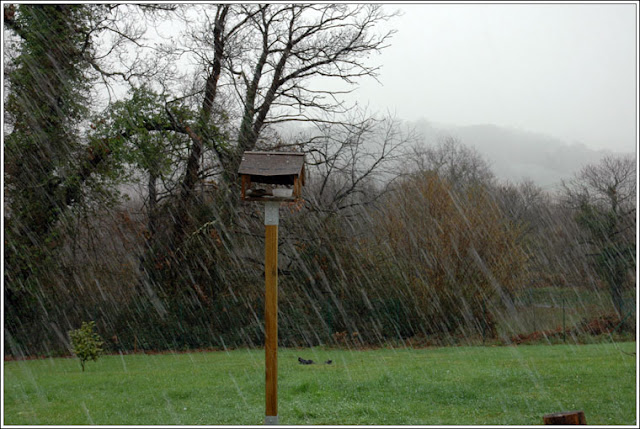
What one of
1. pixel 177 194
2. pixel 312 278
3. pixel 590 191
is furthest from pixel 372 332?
pixel 590 191

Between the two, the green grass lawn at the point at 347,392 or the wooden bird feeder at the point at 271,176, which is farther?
the green grass lawn at the point at 347,392

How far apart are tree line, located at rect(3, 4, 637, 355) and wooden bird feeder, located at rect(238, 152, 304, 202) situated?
11.2m

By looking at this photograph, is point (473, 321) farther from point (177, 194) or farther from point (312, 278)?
point (177, 194)

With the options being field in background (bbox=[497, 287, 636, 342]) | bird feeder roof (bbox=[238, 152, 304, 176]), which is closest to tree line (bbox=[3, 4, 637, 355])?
field in background (bbox=[497, 287, 636, 342])

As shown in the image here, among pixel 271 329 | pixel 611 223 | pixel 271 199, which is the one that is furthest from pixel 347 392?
pixel 611 223

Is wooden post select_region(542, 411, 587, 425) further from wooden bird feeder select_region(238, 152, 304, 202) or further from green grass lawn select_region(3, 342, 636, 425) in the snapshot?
wooden bird feeder select_region(238, 152, 304, 202)

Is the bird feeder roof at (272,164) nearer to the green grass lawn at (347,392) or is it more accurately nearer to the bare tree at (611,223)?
the green grass lawn at (347,392)

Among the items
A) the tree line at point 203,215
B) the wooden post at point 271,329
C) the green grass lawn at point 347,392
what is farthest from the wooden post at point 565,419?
the tree line at point 203,215

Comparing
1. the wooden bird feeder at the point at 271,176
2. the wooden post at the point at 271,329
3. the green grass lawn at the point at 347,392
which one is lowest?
the green grass lawn at the point at 347,392

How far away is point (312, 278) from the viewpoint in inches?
779

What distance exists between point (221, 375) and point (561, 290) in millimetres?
17180

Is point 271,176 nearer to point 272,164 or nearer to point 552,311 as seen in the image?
point 272,164

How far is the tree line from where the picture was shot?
648 inches

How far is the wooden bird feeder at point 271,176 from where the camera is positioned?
628 cm
